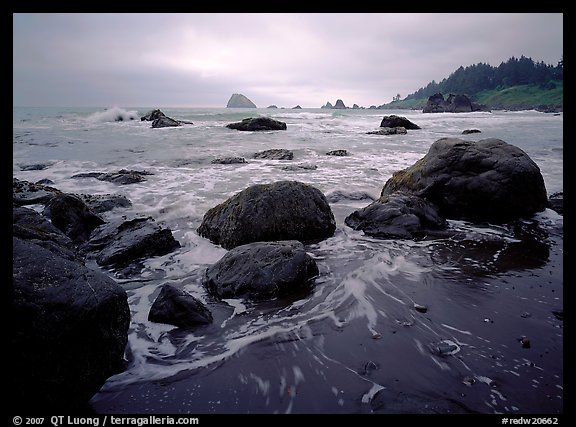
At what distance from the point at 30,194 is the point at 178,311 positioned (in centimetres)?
709

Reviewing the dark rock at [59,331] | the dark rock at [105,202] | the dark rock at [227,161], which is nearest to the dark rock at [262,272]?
the dark rock at [59,331]

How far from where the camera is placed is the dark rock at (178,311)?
3439 millimetres

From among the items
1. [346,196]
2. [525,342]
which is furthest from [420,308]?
[346,196]

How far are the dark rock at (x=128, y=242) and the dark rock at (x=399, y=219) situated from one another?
3.53 meters

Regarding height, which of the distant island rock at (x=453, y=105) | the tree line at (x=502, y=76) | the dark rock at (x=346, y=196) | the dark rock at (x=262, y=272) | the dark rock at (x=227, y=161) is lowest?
the dark rock at (x=262, y=272)

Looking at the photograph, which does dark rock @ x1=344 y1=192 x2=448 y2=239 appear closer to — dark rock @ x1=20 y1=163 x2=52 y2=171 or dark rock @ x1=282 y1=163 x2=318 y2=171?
dark rock @ x1=282 y1=163 x2=318 y2=171

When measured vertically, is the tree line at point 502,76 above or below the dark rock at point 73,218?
above

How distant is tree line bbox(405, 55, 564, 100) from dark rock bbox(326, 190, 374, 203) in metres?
123

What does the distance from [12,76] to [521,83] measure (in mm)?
144795

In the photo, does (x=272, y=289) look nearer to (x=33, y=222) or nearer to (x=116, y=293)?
(x=116, y=293)

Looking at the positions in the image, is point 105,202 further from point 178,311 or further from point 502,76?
point 502,76

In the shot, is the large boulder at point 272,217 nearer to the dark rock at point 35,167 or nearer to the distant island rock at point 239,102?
the dark rock at point 35,167

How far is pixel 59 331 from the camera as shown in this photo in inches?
87.3

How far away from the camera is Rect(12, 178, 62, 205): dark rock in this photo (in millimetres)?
7688
